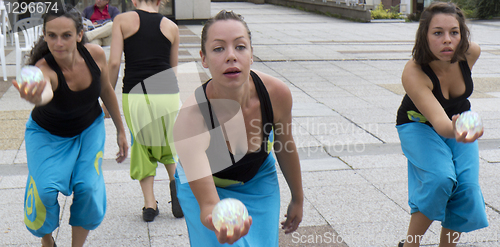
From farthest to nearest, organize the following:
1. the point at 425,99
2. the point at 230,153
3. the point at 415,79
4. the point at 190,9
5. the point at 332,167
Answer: the point at 190,9 < the point at 332,167 < the point at 415,79 < the point at 425,99 < the point at 230,153

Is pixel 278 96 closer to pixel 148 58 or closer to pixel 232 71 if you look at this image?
pixel 232 71

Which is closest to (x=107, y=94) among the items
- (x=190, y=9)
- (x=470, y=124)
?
(x=470, y=124)

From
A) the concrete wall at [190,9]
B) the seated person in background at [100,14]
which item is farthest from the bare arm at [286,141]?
the concrete wall at [190,9]

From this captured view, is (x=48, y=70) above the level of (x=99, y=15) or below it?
below

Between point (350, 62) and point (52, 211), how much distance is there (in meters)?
9.82

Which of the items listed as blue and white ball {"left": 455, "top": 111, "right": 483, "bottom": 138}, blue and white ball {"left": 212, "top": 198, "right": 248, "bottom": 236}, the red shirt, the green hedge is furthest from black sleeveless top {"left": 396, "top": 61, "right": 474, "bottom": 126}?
the green hedge

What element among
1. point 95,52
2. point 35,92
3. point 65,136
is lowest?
point 65,136

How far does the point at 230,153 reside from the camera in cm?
229

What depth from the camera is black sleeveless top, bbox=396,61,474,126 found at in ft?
9.78

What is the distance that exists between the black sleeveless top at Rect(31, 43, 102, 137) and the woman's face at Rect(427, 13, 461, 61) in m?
2.03

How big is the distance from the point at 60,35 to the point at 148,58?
3.54 ft

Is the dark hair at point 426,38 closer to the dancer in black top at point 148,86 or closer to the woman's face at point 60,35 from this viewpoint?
the dancer in black top at point 148,86

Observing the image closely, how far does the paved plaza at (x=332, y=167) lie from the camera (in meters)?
3.62

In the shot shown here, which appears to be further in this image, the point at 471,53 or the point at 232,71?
the point at 471,53
